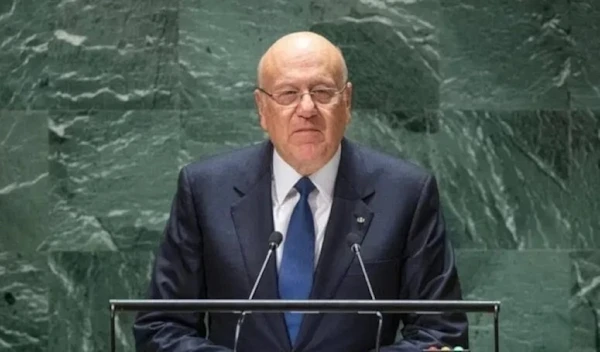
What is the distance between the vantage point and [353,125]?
17.3 feet

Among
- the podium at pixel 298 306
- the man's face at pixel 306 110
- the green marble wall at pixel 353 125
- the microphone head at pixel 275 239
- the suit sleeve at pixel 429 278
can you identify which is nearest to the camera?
the podium at pixel 298 306

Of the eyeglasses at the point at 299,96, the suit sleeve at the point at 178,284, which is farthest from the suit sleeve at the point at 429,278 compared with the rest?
the suit sleeve at the point at 178,284

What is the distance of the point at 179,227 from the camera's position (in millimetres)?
4047

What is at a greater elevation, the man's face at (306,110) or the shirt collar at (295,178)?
the man's face at (306,110)

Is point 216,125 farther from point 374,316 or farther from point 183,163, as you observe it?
point 374,316

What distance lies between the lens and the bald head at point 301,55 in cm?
398

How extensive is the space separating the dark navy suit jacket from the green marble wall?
1.17m

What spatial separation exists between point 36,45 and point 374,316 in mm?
2101

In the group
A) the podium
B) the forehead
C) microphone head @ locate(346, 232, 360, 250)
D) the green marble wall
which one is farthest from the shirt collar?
the green marble wall

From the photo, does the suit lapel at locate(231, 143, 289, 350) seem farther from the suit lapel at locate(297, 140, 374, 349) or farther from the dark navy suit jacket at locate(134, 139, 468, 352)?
the suit lapel at locate(297, 140, 374, 349)

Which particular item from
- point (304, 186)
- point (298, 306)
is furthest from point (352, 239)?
point (298, 306)

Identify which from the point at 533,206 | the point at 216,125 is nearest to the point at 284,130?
the point at 216,125

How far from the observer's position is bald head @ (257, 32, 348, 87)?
3.98m

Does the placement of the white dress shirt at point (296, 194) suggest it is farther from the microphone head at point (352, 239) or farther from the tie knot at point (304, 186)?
the microphone head at point (352, 239)
